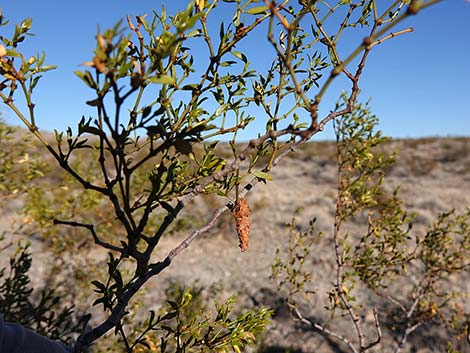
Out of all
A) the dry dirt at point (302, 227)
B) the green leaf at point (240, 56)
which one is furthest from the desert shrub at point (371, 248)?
the green leaf at point (240, 56)

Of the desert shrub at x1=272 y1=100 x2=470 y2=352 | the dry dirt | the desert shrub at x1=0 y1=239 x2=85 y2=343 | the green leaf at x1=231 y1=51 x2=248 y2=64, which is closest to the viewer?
the green leaf at x1=231 y1=51 x2=248 y2=64

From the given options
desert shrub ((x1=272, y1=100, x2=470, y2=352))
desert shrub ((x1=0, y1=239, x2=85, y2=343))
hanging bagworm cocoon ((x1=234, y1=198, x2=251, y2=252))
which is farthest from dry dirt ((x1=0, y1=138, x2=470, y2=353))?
hanging bagworm cocoon ((x1=234, y1=198, x2=251, y2=252))

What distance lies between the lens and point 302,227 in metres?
15.2

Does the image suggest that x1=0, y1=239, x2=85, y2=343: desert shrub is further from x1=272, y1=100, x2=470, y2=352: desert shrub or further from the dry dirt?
the dry dirt

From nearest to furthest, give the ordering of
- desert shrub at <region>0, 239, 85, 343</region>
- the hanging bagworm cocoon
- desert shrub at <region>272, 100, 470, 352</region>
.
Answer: the hanging bagworm cocoon → desert shrub at <region>0, 239, 85, 343</region> → desert shrub at <region>272, 100, 470, 352</region>

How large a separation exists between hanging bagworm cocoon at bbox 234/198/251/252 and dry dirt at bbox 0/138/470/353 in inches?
117

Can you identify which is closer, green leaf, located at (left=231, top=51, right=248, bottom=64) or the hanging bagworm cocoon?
the hanging bagworm cocoon

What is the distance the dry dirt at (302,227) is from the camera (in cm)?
914

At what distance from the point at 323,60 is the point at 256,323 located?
1461 millimetres

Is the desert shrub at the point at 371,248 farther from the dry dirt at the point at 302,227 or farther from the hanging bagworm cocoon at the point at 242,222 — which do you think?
the hanging bagworm cocoon at the point at 242,222

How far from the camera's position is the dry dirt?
9.14 m

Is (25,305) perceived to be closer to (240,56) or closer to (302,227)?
(240,56)

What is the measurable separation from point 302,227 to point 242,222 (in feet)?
45.9

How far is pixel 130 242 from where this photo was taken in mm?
1221
